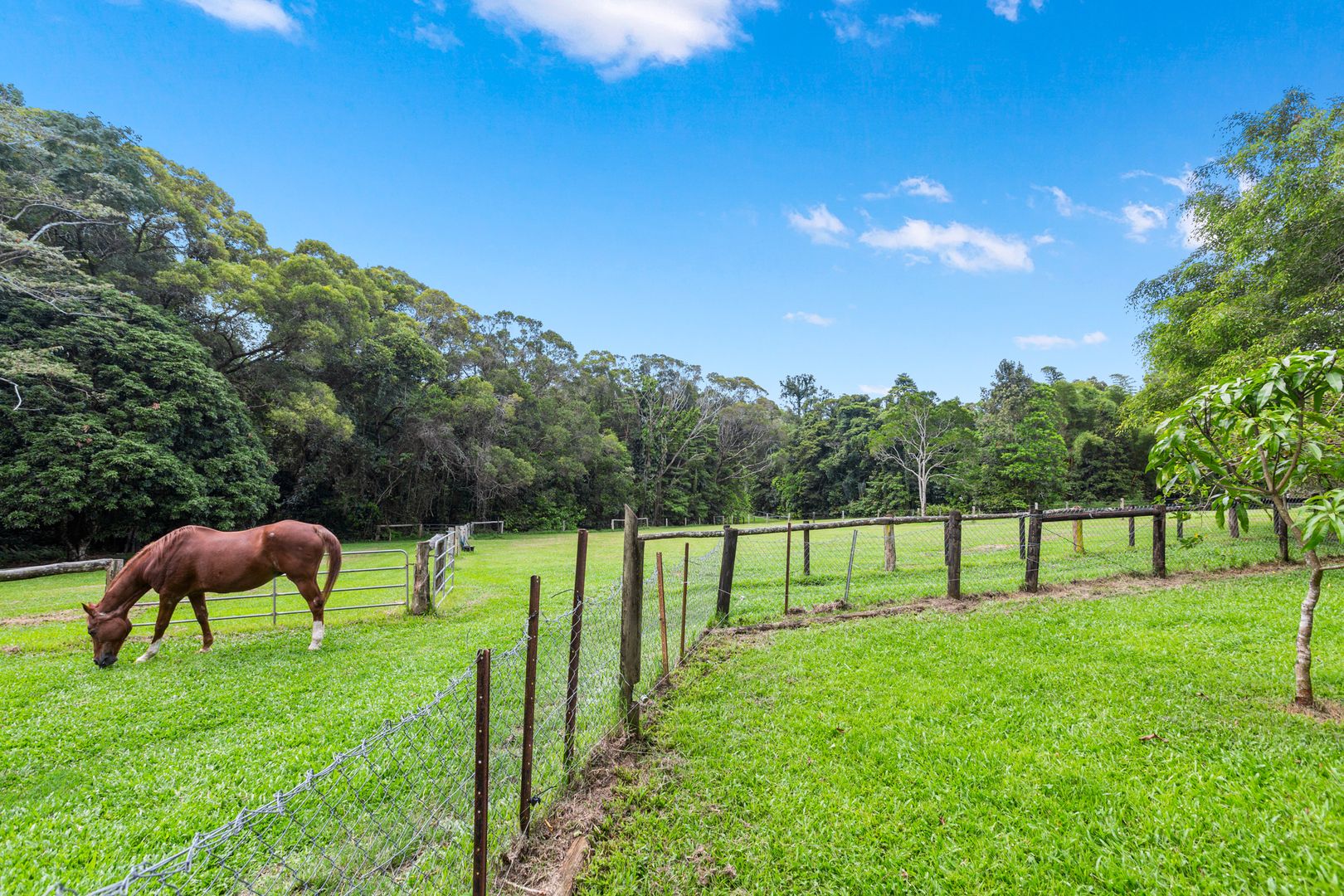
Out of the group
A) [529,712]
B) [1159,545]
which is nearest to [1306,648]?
[529,712]

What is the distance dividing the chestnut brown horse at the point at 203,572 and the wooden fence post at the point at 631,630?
4.49 metres

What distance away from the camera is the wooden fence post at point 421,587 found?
27.3 feet

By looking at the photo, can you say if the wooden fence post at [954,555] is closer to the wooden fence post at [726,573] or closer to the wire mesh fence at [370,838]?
the wooden fence post at [726,573]

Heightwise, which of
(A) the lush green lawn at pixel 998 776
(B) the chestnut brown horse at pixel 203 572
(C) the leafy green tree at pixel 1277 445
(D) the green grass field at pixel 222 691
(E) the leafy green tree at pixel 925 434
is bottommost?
(D) the green grass field at pixel 222 691

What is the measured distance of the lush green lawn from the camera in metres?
2.46

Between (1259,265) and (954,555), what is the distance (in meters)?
11.0

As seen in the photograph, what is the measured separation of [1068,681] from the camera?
14.8 feet

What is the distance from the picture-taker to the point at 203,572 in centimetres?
629

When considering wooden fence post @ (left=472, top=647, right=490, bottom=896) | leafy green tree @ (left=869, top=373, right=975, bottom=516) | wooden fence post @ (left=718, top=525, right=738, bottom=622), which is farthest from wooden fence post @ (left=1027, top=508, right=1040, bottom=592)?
leafy green tree @ (left=869, top=373, right=975, bottom=516)

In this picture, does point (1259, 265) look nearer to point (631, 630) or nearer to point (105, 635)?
point (631, 630)

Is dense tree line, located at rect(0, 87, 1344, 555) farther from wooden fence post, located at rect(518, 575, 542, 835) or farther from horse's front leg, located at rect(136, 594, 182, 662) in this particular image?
wooden fence post, located at rect(518, 575, 542, 835)

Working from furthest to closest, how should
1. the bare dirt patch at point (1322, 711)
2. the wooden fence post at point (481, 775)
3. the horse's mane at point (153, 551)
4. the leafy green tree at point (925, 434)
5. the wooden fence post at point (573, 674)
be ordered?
1. the leafy green tree at point (925, 434)
2. the horse's mane at point (153, 551)
3. the bare dirt patch at point (1322, 711)
4. the wooden fence post at point (573, 674)
5. the wooden fence post at point (481, 775)

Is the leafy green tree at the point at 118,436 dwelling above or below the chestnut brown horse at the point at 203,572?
above

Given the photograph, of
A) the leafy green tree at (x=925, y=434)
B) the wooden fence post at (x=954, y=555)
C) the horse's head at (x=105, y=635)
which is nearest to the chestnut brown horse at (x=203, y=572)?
the horse's head at (x=105, y=635)
